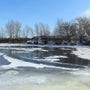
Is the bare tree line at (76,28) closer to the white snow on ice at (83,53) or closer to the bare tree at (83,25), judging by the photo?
the bare tree at (83,25)

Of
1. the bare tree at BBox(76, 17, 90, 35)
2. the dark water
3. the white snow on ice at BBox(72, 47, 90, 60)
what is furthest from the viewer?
the bare tree at BBox(76, 17, 90, 35)

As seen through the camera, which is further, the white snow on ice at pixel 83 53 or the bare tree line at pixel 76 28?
the bare tree line at pixel 76 28

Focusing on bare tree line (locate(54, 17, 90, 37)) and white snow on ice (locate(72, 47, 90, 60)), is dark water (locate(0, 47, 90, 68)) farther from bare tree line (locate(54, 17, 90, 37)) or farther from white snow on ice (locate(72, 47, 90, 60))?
bare tree line (locate(54, 17, 90, 37))

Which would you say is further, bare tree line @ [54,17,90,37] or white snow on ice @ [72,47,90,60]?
bare tree line @ [54,17,90,37]

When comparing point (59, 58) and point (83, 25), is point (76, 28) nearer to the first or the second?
point (83, 25)

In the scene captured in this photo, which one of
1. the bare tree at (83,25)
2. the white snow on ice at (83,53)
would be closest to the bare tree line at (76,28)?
the bare tree at (83,25)

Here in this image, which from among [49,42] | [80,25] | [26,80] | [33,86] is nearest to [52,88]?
[33,86]

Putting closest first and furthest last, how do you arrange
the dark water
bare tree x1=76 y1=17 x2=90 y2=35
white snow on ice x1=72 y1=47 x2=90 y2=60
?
the dark water → white snow on ice x1=72 y1=47 x2=90 y2=60 → bare tree x1=76 y1=17 x2=90 y2=35

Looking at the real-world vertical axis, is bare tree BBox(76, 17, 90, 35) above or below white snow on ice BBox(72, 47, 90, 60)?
above

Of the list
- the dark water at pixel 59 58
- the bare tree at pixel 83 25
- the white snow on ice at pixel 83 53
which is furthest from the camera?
the bare tree at pixel 83 25

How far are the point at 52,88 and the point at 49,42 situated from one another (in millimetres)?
27315

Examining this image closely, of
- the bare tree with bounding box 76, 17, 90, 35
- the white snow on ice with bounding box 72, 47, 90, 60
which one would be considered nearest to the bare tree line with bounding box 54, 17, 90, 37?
the bare tree with bounding box 76, 17, 90, 35

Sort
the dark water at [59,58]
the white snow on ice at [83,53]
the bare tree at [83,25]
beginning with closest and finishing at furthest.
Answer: the dark water at [59,58] → the white snow on ice at [83,53] → the bare tree at [83,25]

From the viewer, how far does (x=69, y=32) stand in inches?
1411
